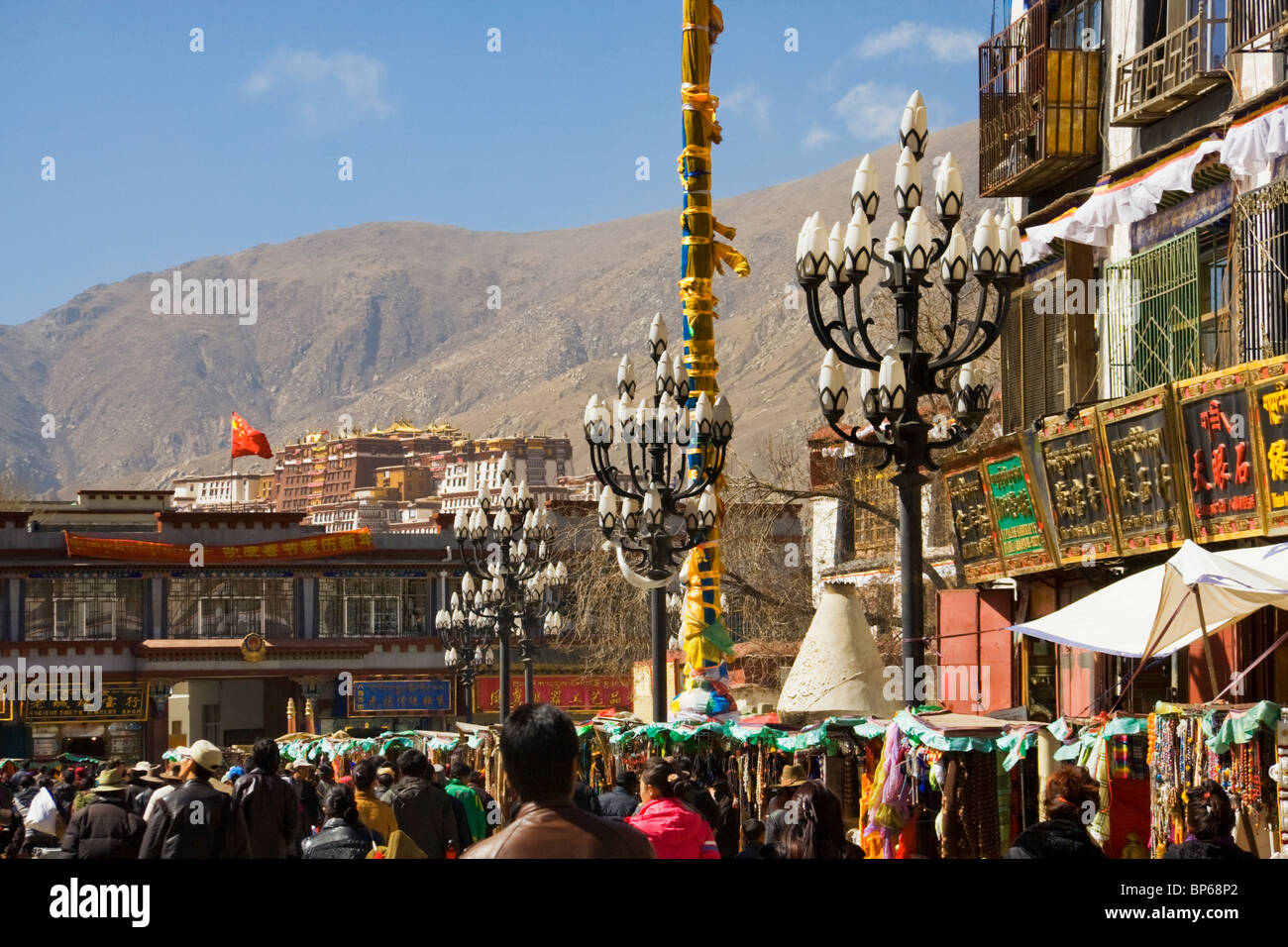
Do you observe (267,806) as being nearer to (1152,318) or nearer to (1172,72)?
(1152,318)

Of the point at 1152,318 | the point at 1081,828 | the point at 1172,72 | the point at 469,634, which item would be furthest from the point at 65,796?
the point at 469,634

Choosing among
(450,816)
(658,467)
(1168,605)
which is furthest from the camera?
(658,467)

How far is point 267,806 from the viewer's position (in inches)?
432

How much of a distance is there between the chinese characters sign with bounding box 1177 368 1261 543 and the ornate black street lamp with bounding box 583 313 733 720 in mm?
4443

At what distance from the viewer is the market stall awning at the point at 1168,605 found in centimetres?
1266

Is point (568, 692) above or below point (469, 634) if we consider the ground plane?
below

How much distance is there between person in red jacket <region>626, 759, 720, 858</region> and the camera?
30.5 ft

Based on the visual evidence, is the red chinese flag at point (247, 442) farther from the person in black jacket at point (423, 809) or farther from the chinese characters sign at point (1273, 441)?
the person in black jacket at point (423, 809)

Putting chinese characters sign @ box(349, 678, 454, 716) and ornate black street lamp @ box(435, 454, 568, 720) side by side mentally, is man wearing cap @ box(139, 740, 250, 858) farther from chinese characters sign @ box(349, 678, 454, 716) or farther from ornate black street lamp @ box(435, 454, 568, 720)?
chinese characters sign @ box(349, 678, 454, 716)

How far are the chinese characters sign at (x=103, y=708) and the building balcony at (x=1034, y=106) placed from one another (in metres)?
34.3

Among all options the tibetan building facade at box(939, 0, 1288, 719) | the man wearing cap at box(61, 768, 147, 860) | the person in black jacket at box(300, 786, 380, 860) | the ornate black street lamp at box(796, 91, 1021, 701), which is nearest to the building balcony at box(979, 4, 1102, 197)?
the tibetan building facade at box(939, 0, 1288, 719)

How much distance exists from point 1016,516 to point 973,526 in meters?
1.24

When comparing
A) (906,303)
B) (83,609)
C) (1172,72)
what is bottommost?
(83,609)

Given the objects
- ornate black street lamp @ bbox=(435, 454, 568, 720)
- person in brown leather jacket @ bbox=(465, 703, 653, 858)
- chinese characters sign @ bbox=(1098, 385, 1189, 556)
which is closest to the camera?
person in brown leather jacket @ bbox=(465, 703, 653, 858)
